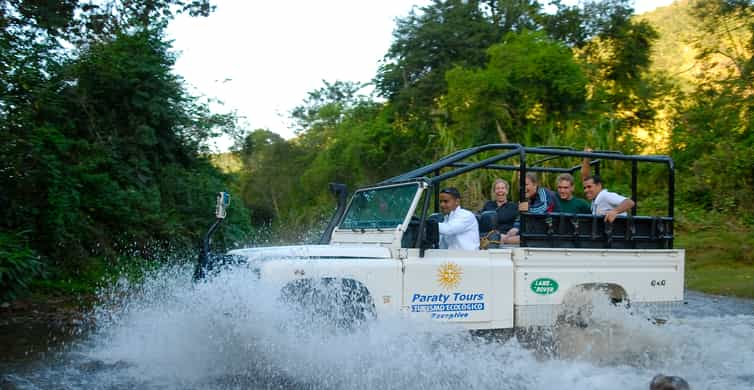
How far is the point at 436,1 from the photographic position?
29094 millimetres

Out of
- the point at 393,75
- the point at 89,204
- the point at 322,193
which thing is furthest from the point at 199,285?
the point at 322,193

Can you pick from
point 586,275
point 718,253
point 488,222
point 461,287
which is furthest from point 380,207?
point 718,253

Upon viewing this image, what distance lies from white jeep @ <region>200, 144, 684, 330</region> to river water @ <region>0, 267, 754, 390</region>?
191 mm

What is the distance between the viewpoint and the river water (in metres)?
5.55

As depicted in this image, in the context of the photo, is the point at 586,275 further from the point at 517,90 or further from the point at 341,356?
the point at 517,90

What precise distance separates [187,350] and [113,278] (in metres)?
6.79

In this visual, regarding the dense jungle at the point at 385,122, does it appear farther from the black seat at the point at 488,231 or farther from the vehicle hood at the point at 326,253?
the black seat at the point at 488,231

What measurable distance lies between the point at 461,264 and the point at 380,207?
42.2 inches

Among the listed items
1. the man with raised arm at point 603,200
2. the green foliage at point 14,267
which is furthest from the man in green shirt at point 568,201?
the green foliage at point 14,267

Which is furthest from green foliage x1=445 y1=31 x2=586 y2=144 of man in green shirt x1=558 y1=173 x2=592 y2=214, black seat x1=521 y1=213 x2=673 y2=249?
black seat x1=521 y1=213 x2=673 y2=249

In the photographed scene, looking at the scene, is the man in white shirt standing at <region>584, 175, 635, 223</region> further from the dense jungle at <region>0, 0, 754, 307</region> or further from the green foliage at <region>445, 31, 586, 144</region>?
the green foliage at <region>445, 31, 586, 144</region>

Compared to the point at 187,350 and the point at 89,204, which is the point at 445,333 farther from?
the point at 89,204

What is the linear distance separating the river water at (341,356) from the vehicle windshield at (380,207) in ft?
3.46

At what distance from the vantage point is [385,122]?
98.9ft
